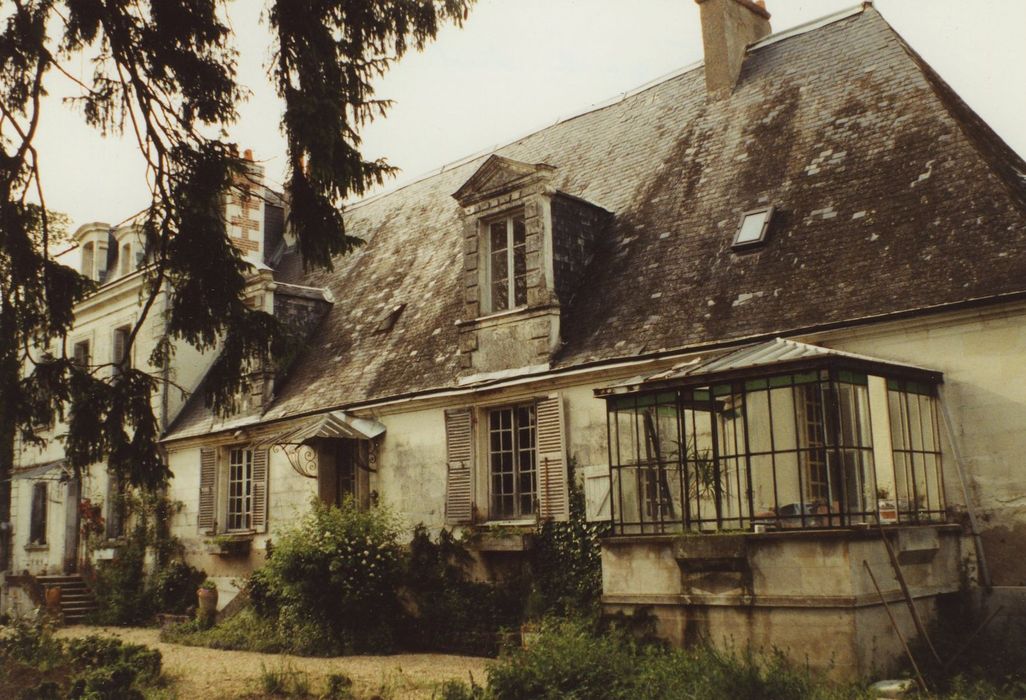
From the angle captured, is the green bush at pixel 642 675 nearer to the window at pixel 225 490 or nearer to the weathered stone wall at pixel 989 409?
the weathered stone wall at pixel 989 409

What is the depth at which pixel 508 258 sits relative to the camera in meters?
13.4

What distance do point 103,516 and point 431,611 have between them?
10266 mm

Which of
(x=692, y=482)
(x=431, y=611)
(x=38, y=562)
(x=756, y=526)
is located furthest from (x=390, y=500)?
(x=38, y=562)

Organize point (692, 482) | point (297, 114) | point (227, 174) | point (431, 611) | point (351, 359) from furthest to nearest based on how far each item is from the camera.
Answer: point (351, 359) → point (431, 611) → point (692, 482) → point (227, 174) → point (297, 114)

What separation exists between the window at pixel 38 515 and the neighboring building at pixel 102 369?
2cm

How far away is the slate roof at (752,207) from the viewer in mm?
10117

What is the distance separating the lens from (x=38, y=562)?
2214 centimetres

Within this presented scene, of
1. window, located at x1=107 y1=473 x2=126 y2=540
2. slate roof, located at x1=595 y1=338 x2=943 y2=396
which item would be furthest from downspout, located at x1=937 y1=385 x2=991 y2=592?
window, located at x1=107 y1=473 x2=126 y2=540

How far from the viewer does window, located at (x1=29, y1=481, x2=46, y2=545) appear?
74.3ft

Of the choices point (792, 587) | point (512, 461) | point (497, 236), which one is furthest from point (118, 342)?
point (792, 587)

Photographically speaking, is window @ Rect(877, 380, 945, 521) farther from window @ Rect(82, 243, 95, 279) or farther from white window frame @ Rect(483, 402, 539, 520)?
window @ Rect(82, 243, 95, 279)

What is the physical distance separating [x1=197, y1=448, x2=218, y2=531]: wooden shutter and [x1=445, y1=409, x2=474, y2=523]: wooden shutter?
6024mm

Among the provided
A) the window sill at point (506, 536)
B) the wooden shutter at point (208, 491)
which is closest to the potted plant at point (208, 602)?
the wooden shutter at point (208, 491)

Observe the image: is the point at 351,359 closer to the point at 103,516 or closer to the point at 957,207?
the point at 103,516
